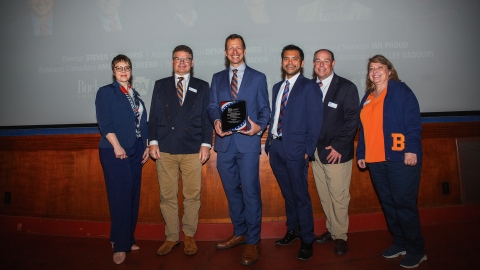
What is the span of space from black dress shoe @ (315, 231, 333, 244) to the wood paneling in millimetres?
249

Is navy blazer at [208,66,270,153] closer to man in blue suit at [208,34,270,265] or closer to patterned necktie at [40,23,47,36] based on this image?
man in blue suit at [208,34,270,265]

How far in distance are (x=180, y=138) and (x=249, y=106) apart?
0.63 metres

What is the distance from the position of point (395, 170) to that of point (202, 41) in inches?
99.5

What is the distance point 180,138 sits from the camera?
2186 millimetres

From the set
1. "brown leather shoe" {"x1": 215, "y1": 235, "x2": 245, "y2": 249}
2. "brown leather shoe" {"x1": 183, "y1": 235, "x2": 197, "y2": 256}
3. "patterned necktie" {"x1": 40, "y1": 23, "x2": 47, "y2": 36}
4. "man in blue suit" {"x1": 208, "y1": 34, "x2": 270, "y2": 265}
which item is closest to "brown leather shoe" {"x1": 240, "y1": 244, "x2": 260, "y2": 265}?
"man in blue suit" {"x1": 208, "y1": 34, "x2": 270, "y2": 265}

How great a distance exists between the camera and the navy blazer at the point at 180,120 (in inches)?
86.4

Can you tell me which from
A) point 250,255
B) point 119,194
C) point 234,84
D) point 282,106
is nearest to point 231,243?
point 250,255

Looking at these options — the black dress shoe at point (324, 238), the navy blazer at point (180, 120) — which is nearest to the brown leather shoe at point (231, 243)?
the black dress shoe at point (324, 238)

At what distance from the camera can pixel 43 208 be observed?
2871 millimetres

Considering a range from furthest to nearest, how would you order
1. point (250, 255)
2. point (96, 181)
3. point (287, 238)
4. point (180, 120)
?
point (96, 181)
point (287, 238)
point (180, 120)
point (250, 255)

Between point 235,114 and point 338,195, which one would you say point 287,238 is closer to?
point 338,195

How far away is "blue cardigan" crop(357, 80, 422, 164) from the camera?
187cm

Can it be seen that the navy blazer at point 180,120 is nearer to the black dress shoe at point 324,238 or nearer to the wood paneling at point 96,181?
the wood paneling at point 96,181

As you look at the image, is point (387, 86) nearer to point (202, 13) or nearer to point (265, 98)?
point (265, 98)
